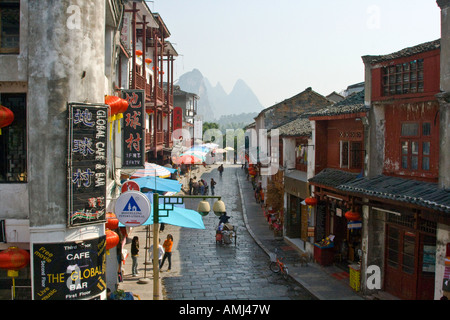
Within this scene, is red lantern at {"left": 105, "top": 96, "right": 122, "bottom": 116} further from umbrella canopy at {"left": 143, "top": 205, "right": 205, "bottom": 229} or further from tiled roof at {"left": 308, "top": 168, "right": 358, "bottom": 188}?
tiled roof at {"left": 308, "top": 168, "right": 358, "bottom": 188}

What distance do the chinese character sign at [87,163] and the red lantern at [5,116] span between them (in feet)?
4.48

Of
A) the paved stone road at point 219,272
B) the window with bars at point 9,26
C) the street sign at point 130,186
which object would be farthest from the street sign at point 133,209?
the window with bars at point 9,26

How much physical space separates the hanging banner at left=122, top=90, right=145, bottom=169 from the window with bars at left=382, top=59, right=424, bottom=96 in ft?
29.3

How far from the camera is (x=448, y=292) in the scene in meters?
11.8

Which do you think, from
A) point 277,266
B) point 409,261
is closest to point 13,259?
point 277,266

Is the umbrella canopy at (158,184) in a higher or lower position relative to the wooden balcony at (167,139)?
lower

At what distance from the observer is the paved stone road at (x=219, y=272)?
16688mm

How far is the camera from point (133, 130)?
17750mm

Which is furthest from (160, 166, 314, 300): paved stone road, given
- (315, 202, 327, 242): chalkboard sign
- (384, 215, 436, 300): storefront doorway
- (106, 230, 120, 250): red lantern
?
(106, 230, 120, 250): red lantern

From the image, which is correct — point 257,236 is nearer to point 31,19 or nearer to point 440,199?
point 440,199

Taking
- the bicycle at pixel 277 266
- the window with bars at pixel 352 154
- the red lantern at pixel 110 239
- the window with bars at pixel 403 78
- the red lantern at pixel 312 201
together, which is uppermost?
the window with bars at pixel 403 78

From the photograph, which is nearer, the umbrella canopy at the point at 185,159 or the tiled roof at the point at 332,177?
the tiled roof at the point at 332,177

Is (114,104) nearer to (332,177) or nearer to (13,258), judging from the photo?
(13,258)

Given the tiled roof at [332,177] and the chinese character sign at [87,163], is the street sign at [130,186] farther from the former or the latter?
the tiled roof at [332,177]
